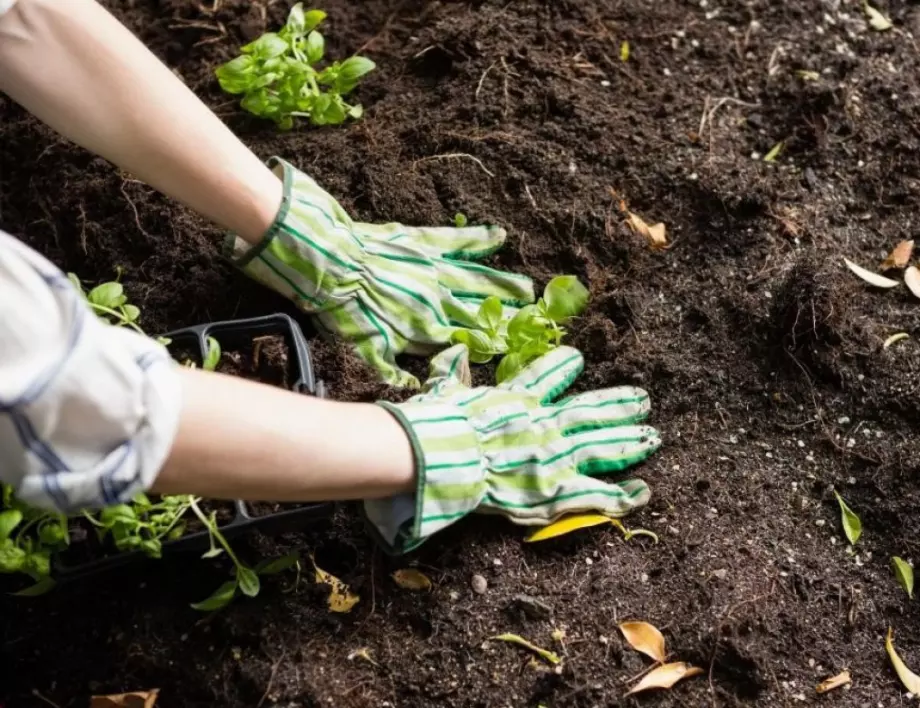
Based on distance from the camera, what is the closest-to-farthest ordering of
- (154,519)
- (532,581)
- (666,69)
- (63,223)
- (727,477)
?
(154,519)
(532,581)
(727,477)
(63,223)
(666,69)

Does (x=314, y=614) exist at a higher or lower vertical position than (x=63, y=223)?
lower

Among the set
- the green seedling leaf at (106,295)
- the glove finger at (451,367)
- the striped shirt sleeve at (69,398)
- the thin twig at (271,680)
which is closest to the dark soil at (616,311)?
the thin twig at (271,680)

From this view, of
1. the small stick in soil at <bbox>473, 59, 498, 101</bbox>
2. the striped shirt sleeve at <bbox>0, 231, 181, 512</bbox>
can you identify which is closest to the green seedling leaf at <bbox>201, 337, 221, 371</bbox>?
the striped shirt sleeve at <bbox>0, 231, 181, 512</bbox>

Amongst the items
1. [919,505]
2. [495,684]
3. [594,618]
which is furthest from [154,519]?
[919,505]

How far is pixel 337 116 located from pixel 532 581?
91 centimetres

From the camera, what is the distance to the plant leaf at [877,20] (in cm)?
200

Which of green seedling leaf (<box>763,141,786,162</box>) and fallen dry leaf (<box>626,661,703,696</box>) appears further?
green seedling leaf (<box>763,141,786,162</box>)

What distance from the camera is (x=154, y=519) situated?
128cm

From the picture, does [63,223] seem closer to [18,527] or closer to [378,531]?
[18,527]

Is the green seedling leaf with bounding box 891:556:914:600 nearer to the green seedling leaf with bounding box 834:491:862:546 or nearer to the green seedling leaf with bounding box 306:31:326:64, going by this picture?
the green seedling leaf with bounding box 834:491:862:546

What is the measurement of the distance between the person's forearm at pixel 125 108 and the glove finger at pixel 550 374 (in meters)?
0.46

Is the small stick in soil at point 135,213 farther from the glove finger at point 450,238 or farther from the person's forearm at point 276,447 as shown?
the person's forearm at point 276,447

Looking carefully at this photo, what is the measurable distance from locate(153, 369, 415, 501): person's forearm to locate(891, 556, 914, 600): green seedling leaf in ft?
2.49

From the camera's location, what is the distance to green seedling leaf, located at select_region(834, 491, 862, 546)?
57.2 inches
